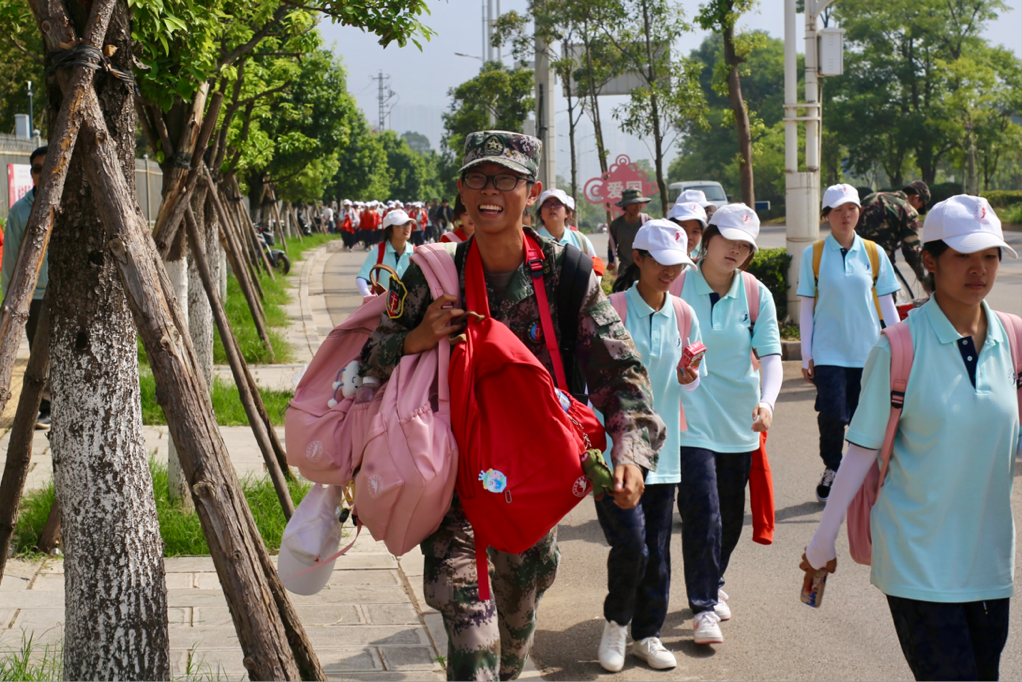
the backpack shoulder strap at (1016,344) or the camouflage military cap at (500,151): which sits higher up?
the camouflage military cap at (500,151)

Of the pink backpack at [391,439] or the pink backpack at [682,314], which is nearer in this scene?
the pink backpack at [391,439]

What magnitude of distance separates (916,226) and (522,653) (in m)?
6.07

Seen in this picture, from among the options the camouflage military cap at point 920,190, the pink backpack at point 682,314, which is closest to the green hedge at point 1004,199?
the camouflage military cap at point 920,190

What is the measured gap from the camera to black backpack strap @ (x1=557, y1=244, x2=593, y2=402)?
3.35 metres

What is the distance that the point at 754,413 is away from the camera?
4957 millimetres

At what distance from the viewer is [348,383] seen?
329 centimetres

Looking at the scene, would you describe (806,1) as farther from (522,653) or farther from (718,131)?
(718,131)

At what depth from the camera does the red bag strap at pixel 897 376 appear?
3221 millimetres

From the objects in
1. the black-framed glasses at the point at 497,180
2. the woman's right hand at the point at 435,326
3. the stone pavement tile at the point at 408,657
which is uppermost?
the black-framed glasses at the point at 497,180

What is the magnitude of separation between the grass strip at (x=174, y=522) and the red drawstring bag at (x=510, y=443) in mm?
2644

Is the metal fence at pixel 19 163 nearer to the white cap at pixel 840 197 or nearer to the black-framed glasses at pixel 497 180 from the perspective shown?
the white cap at pixel 840 197

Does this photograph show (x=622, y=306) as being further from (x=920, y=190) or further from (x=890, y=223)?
(x=920, y=190)

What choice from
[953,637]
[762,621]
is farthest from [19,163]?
[953,637]

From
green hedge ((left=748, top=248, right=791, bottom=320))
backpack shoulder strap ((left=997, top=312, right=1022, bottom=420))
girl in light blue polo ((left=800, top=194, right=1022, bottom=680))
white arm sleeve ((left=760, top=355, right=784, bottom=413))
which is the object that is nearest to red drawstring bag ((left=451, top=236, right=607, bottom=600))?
girl in light blue polo ((left=800, top=194, right=1022, bottom=680))
